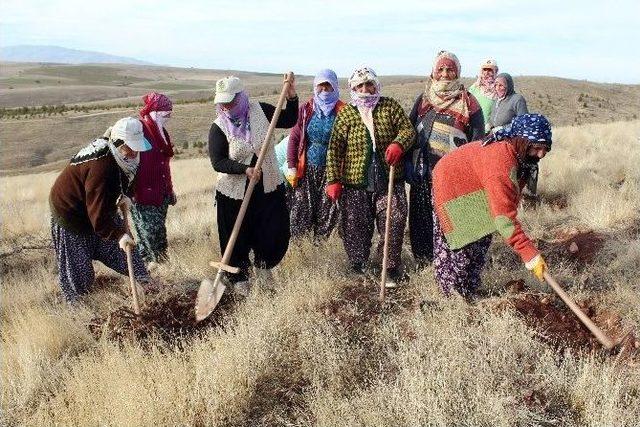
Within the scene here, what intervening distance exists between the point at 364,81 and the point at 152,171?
236 cm

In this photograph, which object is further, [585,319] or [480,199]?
[480,199]

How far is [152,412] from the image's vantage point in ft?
9.27

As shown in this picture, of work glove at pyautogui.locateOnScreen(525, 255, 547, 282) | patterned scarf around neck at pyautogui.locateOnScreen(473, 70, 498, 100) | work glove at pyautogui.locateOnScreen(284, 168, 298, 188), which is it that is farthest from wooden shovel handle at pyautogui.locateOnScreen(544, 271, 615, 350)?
patterned scarf around neck at pyautogui.locateOnScreen(473, 70, 498, 100)

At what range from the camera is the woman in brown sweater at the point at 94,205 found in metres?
3.93

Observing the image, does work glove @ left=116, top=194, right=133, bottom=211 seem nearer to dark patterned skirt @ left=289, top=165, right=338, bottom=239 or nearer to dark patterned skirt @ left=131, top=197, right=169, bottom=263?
dark patterned skirt @ left=131, top=197, right=169, bottom=263

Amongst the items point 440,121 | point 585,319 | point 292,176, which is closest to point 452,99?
point 440,121

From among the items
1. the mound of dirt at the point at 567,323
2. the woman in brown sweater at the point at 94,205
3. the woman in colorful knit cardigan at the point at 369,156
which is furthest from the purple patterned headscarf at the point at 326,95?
the mound of dirt at the point at 567,323

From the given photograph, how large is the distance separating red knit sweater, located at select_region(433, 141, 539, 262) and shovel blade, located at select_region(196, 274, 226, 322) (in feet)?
5.56

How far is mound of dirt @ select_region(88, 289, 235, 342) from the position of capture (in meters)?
3.80

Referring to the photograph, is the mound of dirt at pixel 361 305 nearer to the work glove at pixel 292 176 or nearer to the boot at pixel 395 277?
the boot at pixel 395 277

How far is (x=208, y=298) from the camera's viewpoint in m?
4.01

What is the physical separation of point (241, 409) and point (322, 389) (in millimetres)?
476

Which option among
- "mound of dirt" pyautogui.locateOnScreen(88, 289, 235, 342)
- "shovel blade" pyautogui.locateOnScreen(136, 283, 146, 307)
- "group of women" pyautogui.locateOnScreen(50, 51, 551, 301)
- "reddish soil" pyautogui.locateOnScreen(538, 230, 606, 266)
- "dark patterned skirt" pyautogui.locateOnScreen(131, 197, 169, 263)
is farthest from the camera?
"dark patterned skirt" pyautogui.locateOnScreen(131, 197, 169, 263)

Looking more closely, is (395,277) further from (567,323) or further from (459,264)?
(567,323)
